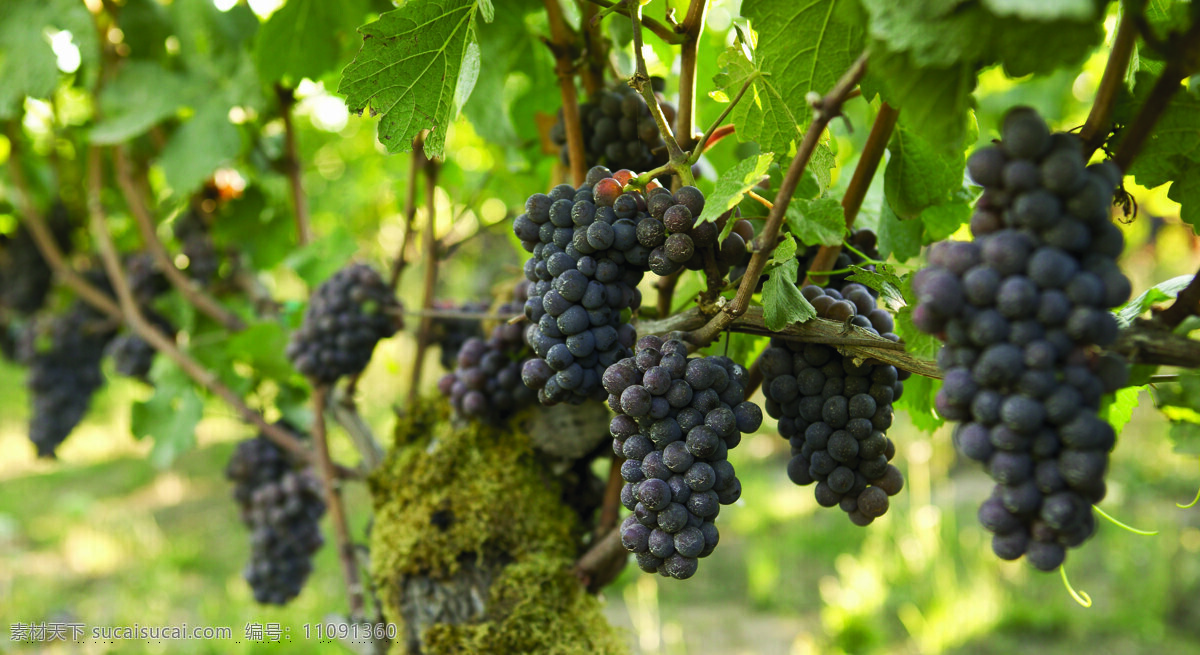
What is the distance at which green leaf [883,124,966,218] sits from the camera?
897 mm

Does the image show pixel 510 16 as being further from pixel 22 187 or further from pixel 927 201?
pixel 22 187

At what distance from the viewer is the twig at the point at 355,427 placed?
162 centimetres

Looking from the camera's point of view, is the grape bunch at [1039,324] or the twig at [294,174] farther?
the twig at [294,174]

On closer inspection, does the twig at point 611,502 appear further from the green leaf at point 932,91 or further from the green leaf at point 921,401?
the green leaf at point 932,91

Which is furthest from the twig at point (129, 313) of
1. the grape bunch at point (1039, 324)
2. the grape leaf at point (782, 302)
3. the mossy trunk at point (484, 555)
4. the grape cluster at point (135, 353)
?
the grape bunch at point (1039, 324)

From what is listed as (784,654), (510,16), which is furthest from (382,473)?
(784,654)

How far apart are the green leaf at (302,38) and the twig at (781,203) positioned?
1.01 m

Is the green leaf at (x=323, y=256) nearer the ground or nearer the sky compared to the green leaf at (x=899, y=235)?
nearer the sky

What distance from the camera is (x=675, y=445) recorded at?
0.74 metres

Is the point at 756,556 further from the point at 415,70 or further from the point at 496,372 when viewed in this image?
the point at 415,70

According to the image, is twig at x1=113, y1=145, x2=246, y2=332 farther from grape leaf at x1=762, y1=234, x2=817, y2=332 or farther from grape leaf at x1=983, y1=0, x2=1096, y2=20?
grape leaf at x1=983, y1=0, x2=1096, y2=20

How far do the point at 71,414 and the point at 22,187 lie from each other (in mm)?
697

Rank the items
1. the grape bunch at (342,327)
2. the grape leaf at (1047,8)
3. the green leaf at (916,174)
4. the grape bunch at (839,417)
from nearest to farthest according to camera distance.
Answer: the grape leaf at (1047,8), the grape bunch at (839,417), the green leaf at (916,174), the grape bunch at (342,327)

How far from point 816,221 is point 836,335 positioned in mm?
158
